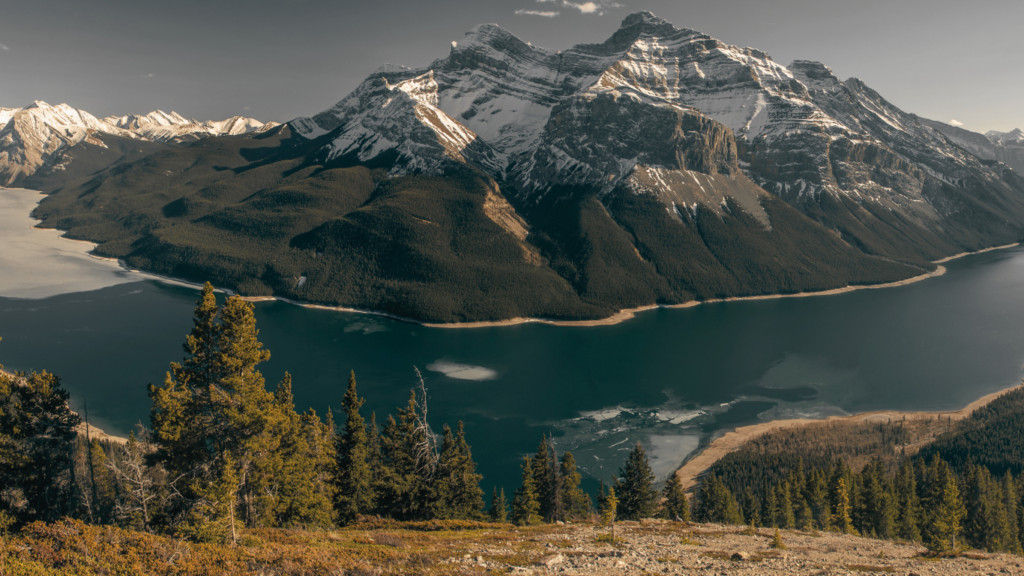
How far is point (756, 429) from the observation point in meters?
109

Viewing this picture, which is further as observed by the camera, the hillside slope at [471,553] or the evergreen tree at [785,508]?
the evergreen tree at [785,508]

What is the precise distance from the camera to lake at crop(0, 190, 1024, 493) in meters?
110

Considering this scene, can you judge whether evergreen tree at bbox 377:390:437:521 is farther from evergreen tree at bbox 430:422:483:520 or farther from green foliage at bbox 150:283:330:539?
green foliage at bbox 150:283:330:539

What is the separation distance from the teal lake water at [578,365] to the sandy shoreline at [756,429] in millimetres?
2935

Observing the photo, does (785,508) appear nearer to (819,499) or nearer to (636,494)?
(819,499)

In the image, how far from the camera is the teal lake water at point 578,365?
110625 millimetres

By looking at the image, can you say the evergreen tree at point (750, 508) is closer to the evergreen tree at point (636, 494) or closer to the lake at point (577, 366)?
the lake at point (577, 366)

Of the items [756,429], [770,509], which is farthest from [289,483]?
[756,429]

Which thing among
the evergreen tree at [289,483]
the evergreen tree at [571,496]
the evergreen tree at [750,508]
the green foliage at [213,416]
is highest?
the green foliage at [213,416]

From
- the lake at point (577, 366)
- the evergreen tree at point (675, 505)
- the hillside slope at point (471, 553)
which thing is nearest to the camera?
the hillside slope at point (471, 553)

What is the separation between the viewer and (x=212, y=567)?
864 inches

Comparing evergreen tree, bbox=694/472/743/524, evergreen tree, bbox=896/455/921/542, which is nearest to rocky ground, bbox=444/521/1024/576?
evergreen tree, bbox=694/472/743/524

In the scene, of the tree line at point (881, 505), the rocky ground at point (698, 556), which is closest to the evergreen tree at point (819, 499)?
the tree line at point (881, 505)

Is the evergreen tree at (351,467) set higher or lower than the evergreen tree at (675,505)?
higher
